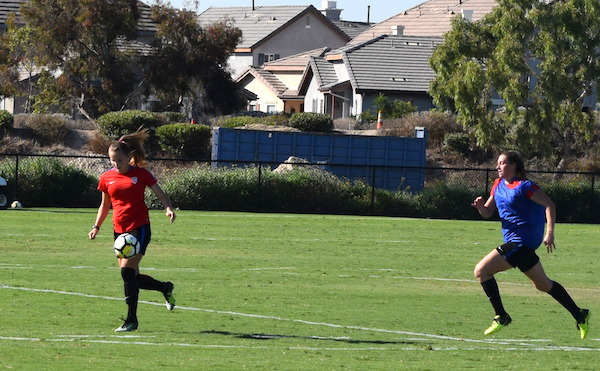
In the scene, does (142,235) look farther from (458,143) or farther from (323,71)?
(323,71)

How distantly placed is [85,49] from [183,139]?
9377 millimetres

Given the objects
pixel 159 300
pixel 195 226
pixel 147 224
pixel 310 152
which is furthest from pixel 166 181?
pixel 147 224

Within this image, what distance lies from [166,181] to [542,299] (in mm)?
16871

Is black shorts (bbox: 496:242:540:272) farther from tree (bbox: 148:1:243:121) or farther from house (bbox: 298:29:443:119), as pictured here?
house (bbox: 298:29:443:119)

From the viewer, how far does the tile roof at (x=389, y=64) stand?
54938 mm

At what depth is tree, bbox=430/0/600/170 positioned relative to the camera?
35.5 meters

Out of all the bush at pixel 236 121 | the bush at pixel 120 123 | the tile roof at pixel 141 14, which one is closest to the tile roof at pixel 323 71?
the tile roof at pixel 141 14

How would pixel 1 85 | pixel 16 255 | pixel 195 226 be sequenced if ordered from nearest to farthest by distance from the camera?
pixel 16 255
pixel 195 226
pixel 1 85

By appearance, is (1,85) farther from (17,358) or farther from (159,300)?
(17,358)

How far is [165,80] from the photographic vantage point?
153 feet

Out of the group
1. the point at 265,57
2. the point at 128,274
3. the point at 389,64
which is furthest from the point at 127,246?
the point at 265,57

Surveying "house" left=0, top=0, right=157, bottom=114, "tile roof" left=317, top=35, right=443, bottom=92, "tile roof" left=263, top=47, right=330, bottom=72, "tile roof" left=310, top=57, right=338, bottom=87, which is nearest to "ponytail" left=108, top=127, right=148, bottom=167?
"house" left=0, top=0, right=157, bottom=114

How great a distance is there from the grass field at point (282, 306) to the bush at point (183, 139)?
19.3 meters

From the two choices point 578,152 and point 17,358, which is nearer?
point 17,358
